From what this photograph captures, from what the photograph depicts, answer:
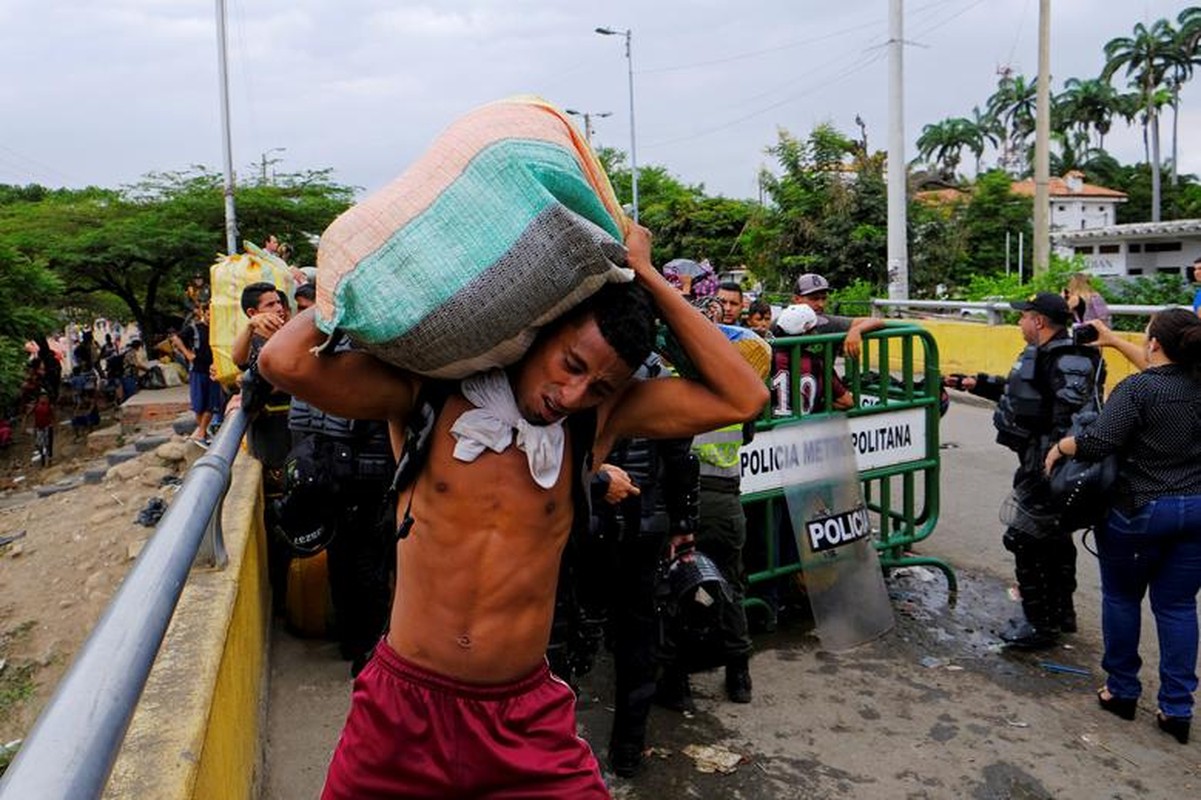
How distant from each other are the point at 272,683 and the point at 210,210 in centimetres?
2461

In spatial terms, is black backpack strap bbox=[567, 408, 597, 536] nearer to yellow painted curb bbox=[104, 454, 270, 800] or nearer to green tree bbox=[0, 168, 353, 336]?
yellow painted curb bbox=[104, 454, 270, 800]

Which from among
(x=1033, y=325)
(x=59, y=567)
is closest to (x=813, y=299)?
(x=1033, y=325)

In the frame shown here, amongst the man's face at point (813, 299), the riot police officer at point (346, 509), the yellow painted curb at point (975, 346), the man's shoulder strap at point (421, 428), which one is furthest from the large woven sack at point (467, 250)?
the yellow painted curb at point (975, 346)

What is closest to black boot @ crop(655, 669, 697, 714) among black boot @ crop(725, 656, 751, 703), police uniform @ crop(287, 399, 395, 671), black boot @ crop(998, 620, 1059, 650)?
black boot @ crop(725, 656, 751, 703)

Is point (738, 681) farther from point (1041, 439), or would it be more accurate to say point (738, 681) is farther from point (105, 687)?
point (105, 687)

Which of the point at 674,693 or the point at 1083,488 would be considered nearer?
the point at 1083,488

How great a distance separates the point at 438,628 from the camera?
6.77 feet

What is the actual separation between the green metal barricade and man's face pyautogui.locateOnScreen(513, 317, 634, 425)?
2728mm

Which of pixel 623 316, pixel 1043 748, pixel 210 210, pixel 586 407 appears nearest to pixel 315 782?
pixel 586 407

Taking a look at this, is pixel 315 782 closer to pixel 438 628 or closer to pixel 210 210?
pixel 438 628

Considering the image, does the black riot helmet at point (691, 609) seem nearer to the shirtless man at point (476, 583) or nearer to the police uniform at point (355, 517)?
the police uniform at point (355, 517)

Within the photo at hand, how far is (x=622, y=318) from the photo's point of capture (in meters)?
1.95

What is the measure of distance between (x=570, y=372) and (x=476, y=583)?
0.50 meters

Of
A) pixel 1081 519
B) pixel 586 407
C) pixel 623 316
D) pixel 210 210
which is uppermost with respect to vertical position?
pixel 210 210
